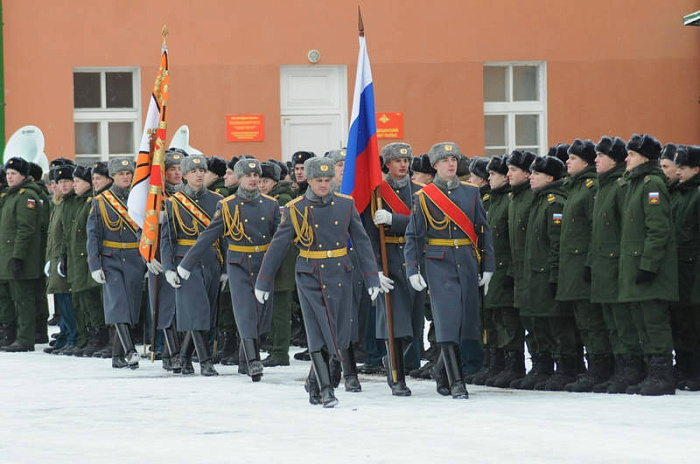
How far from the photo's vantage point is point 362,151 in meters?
12.4

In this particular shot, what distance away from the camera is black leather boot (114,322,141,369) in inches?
554

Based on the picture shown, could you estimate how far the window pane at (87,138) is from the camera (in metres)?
24.2

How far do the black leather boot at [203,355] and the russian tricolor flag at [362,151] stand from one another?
2244mm

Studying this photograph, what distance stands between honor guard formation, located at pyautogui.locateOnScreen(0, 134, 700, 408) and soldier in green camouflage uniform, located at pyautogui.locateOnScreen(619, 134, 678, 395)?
1 cm

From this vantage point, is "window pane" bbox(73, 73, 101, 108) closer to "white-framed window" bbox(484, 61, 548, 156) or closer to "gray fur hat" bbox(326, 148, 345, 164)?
"white-framed window" bbox(484, 61, 548, 156)

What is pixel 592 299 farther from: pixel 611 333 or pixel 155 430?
pixel 155 430

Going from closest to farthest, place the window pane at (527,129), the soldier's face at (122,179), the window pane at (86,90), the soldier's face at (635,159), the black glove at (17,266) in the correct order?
the soldier's face at (635,159)
the soldier's face at (122,179)
the black glove at (17,266)
the window pane at (86,90)
the window pane at (527,129)

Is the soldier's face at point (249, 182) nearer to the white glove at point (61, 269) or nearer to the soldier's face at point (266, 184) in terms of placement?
the soldier's face at point (266, 184)

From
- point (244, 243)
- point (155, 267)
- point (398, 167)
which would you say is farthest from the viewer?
point (155, 267)

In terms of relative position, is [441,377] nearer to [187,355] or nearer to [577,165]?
[577,165]

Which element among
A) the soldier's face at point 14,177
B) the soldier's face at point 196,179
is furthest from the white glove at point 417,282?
the soldier's face at point 14,177

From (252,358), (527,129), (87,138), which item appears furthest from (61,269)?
(527,129)

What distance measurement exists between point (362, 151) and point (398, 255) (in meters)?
0.90

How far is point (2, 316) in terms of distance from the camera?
17.0 metres
